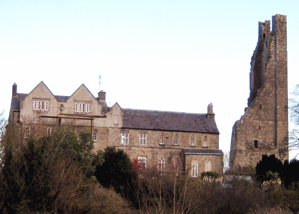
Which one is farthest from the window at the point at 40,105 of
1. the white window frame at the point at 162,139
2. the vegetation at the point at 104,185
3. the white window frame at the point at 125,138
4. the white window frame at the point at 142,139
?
the vegetation at the point at 104,185

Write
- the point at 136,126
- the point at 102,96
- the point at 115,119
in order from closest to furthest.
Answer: the point at 115,119
the point at 136,126
the point at 102,96

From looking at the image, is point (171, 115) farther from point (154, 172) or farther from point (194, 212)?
point (194, 212)

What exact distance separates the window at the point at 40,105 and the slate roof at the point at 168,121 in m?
8.49

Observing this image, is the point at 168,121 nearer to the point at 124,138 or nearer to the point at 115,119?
the point at 124,138

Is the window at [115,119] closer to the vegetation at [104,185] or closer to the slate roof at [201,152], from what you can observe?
the slate roof at [201,152]

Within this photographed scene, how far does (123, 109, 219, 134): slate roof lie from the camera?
63594 mm

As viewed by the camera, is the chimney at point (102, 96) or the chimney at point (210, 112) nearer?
the chimney at point (102, 96)

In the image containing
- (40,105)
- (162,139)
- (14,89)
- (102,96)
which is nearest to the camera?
(40,105)

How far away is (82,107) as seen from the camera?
60562 millimetres

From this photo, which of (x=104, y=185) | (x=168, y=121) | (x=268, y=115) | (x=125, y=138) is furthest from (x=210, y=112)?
(x=104, y=185)

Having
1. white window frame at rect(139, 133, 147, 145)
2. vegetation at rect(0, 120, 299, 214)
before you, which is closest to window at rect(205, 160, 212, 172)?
white window frame at rect(139, 133, 147, 145)

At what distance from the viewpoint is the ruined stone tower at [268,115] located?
66.2 m

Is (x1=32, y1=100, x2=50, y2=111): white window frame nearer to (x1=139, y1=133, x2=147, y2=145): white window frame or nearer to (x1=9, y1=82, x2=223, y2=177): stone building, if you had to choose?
(x1=9, y1=82, x2=223, y2=177): stone building

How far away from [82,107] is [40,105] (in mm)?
4215
